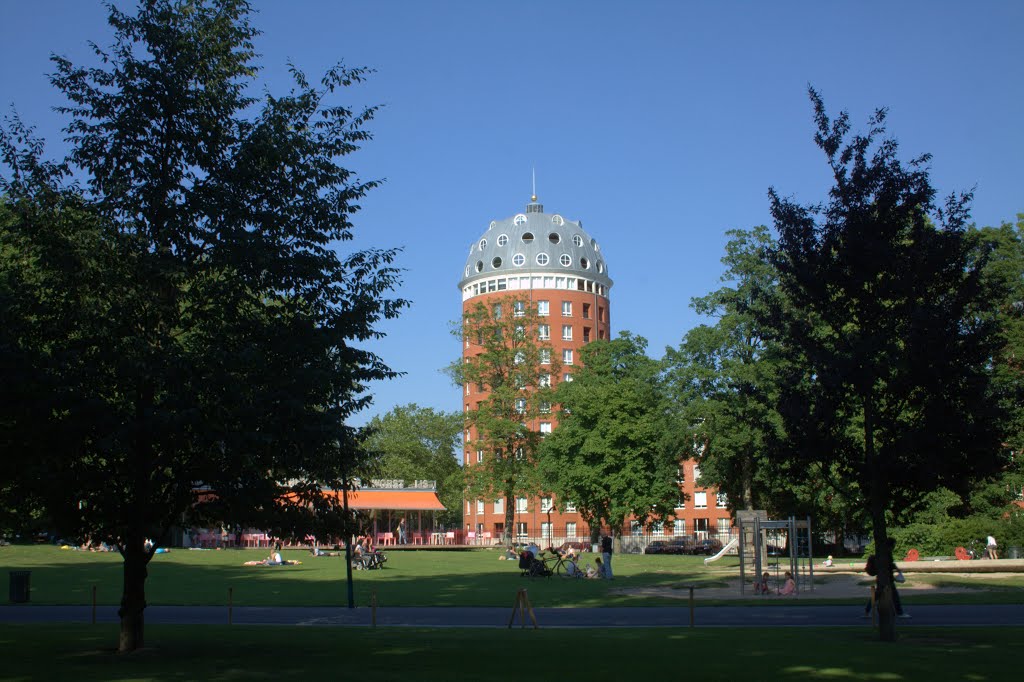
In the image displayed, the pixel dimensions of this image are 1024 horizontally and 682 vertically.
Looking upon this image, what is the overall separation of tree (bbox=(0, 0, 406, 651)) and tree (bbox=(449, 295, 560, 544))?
198 feet

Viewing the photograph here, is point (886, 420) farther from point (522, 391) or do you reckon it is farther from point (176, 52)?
→ point (522, 391)

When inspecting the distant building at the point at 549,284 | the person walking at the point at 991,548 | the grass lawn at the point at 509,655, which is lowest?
the person walking at the point at 991,548

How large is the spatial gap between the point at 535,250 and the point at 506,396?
43.3 meters

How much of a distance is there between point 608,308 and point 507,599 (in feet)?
315

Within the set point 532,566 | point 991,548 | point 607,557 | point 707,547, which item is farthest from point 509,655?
point 707,547

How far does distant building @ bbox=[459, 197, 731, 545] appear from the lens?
11321 cm

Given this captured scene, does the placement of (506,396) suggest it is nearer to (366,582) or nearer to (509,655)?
(366,582)

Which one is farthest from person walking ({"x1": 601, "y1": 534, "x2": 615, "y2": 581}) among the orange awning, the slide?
the orange awning

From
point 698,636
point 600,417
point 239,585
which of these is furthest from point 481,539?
point 698,636

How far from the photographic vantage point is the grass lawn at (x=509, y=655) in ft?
49.5

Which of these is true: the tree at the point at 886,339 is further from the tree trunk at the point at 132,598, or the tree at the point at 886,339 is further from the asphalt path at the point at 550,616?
the tree trunk at the point at 132,598

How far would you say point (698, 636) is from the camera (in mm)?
20938

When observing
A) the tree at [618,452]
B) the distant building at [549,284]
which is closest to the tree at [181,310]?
the tree at [618,452]

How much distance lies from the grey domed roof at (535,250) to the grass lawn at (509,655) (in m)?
99.6
